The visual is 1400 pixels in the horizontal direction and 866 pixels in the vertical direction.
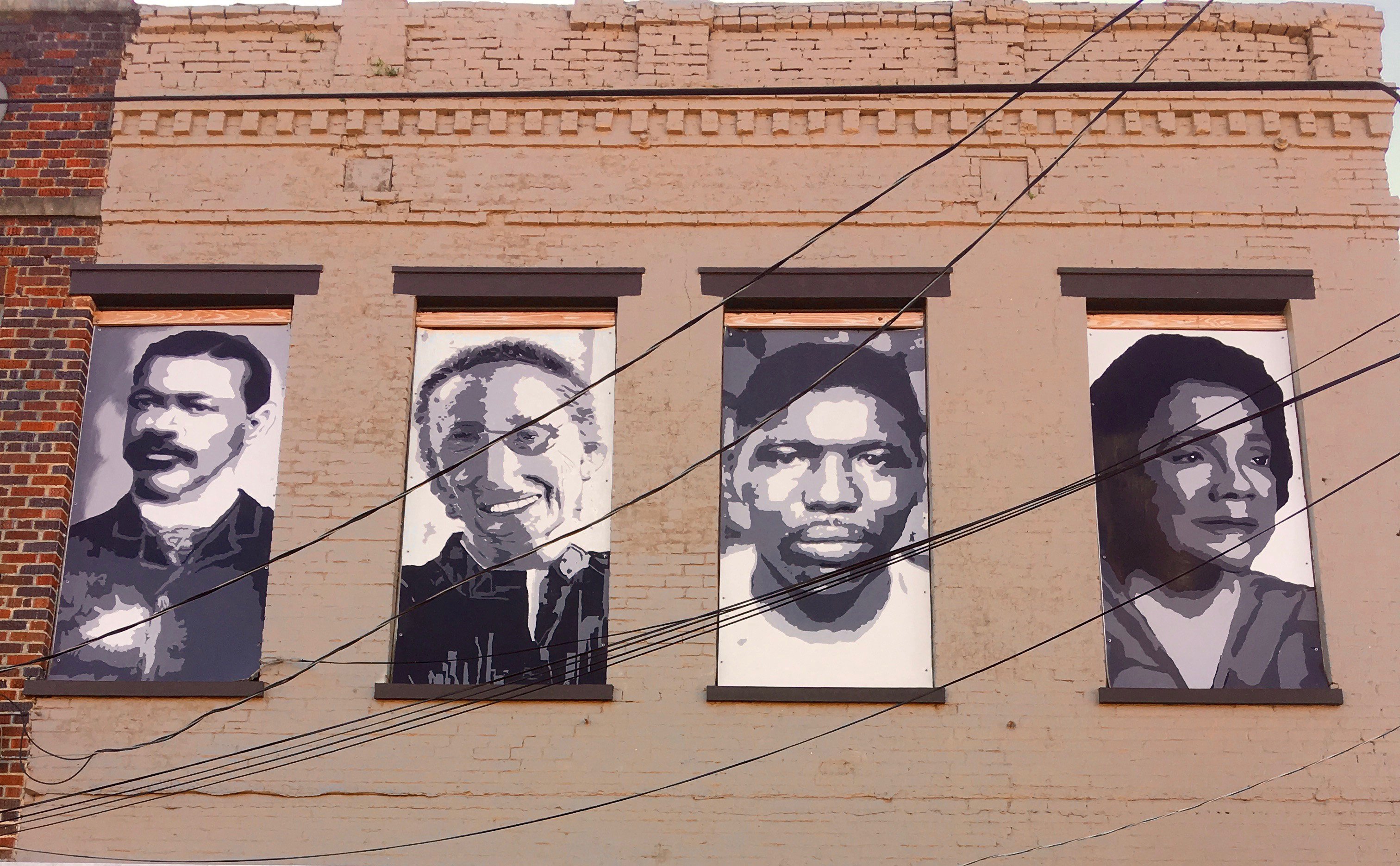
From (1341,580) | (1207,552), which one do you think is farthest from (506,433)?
(1341,580)

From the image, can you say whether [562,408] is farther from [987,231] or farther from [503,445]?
[987,231]

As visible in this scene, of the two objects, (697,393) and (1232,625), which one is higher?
(697,393)

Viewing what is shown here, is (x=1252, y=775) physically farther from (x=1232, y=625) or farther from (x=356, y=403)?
Answer: (x=356, y=403)

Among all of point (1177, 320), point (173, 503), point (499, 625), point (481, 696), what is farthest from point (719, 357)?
point (173, 503)

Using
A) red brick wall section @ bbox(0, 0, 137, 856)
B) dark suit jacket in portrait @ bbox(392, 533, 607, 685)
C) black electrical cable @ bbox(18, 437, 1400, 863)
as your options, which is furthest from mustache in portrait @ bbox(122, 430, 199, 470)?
black electrical cable @ bbox(18, 437, 1400, 863)

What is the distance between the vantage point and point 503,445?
32.1ft

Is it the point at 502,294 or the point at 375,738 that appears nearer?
the point at 375,738

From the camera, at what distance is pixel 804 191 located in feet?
33.0

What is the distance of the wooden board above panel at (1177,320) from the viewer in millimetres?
9891

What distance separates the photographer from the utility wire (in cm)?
864

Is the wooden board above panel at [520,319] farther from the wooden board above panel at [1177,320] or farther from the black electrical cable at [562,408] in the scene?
the wooden board above panel at [1177,320]

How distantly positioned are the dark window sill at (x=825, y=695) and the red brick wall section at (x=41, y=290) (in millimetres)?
4526

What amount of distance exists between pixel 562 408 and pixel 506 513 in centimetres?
84

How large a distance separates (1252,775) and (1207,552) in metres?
1.50
